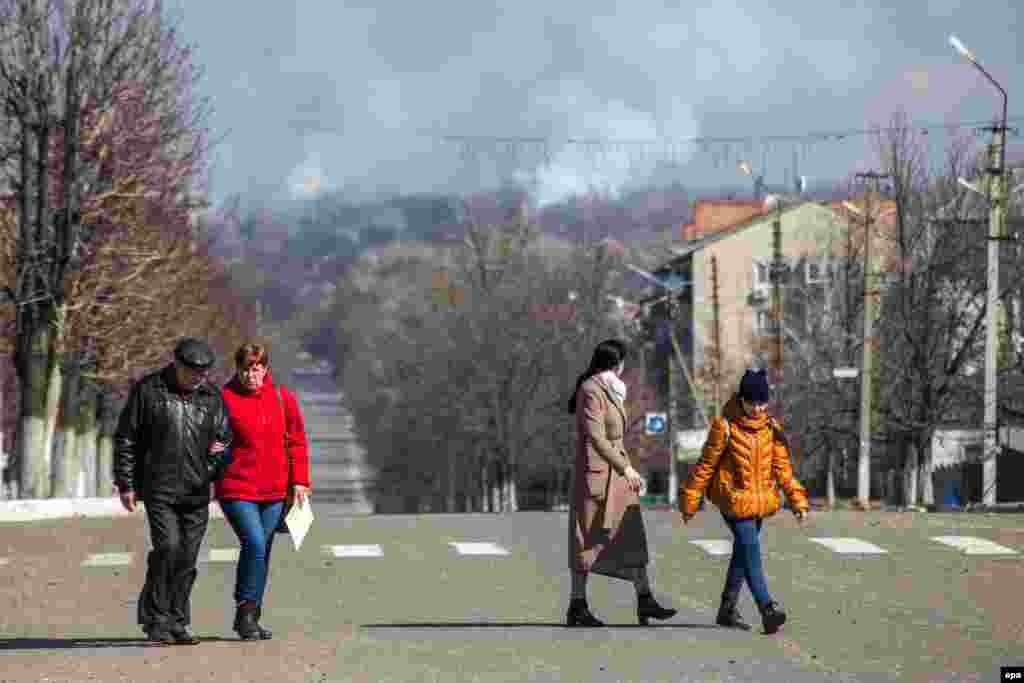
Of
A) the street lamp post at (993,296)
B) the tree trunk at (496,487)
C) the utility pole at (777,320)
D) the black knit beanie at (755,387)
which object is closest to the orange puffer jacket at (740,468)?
the black knit beanie at (755,387)

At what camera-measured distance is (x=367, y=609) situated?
18.1m

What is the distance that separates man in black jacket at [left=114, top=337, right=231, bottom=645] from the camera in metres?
14.3

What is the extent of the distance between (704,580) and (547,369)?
235 feet

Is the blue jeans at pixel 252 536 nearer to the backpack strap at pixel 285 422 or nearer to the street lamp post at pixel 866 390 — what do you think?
the backpack strap at pixel 285 422

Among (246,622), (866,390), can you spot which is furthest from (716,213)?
(246,622)

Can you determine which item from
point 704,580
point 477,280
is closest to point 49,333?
point 704,580

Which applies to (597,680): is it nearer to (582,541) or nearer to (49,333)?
(582,541)

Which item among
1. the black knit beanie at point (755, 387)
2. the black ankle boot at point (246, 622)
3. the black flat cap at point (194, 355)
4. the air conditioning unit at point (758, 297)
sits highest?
the air conditioning unit at point (758, 297)

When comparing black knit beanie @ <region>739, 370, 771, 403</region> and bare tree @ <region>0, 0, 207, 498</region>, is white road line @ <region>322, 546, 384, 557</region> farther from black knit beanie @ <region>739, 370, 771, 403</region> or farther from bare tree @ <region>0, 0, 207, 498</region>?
bare tree @ <region>0, 0, 207, 498</region>

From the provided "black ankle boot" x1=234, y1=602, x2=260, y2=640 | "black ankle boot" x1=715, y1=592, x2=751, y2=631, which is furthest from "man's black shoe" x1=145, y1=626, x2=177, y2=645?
"black ankle boot" x1=715, y1=592, x2=751, y2=631

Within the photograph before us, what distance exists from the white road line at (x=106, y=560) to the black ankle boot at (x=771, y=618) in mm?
10326

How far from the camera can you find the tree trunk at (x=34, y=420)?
155ft

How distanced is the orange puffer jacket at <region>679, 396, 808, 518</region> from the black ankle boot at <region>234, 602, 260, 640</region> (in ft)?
9.20

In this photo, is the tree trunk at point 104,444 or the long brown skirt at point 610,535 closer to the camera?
the long brown skirt at point 610,535
